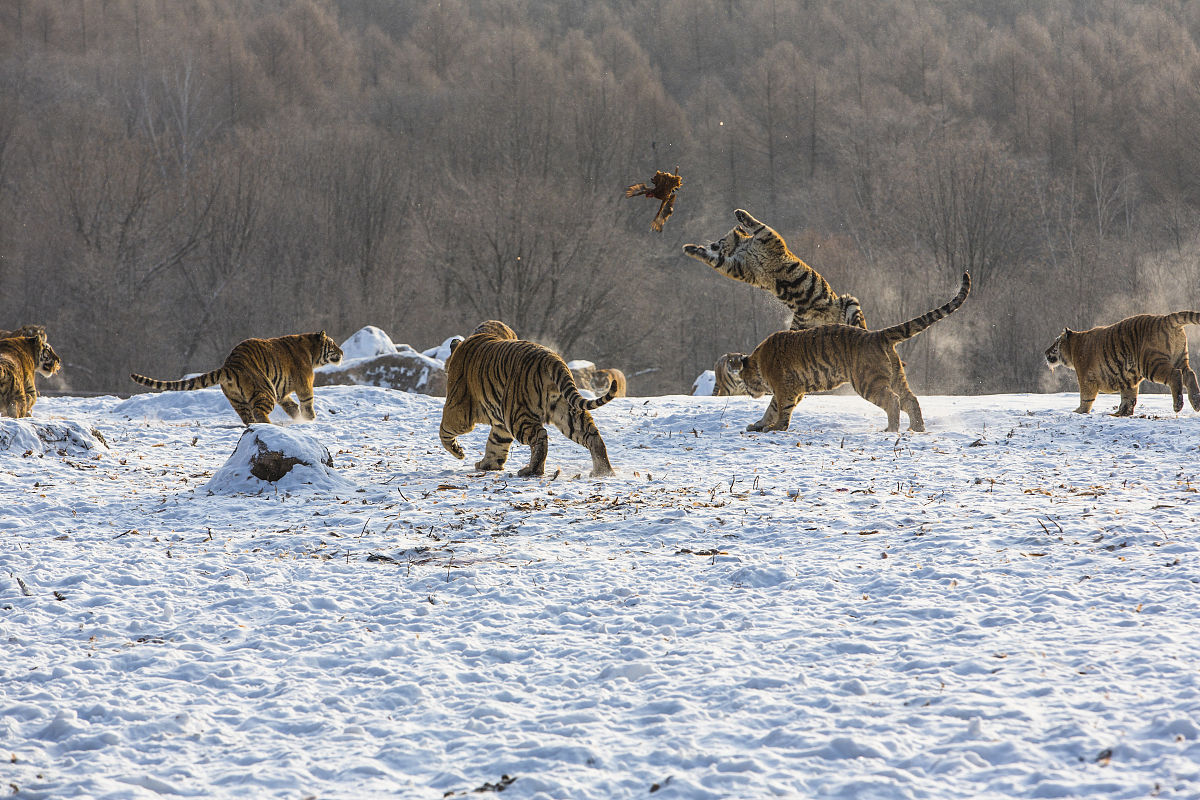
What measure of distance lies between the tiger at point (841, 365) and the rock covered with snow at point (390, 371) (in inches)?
323

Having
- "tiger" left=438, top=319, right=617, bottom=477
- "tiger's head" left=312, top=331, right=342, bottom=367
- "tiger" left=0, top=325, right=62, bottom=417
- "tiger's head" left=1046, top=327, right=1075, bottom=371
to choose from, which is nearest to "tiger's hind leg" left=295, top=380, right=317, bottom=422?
"tiger's head" left=312, top=331, right=342, bottom=367

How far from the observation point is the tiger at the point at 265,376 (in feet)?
37.0

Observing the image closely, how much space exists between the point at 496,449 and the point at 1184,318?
736 centimetres

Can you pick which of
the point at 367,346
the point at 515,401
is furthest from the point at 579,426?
the point at 367,346

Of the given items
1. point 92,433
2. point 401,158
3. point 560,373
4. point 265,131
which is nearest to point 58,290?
point 265,131

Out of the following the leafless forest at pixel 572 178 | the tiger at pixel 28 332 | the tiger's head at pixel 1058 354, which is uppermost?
the leafless forest at pixel 572 178

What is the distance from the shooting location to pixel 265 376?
37.7ft

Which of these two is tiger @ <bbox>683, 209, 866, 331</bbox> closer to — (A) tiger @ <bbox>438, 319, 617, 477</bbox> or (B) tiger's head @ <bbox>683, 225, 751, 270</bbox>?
(B) tiger's head @ <bbox>683, 225, 751, 270</bbox>

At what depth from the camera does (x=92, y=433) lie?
9.75m

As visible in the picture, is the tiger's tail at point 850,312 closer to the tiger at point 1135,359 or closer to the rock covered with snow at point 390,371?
the tiger at point 1135,359

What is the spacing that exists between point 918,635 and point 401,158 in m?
46.6

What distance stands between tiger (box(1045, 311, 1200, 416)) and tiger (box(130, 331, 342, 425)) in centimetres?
872

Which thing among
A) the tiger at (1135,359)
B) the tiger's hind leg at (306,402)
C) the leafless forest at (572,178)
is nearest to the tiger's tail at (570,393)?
the tiger's hind leg at (306,402)

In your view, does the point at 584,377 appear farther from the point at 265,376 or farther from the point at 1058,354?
the point at 1058,354
